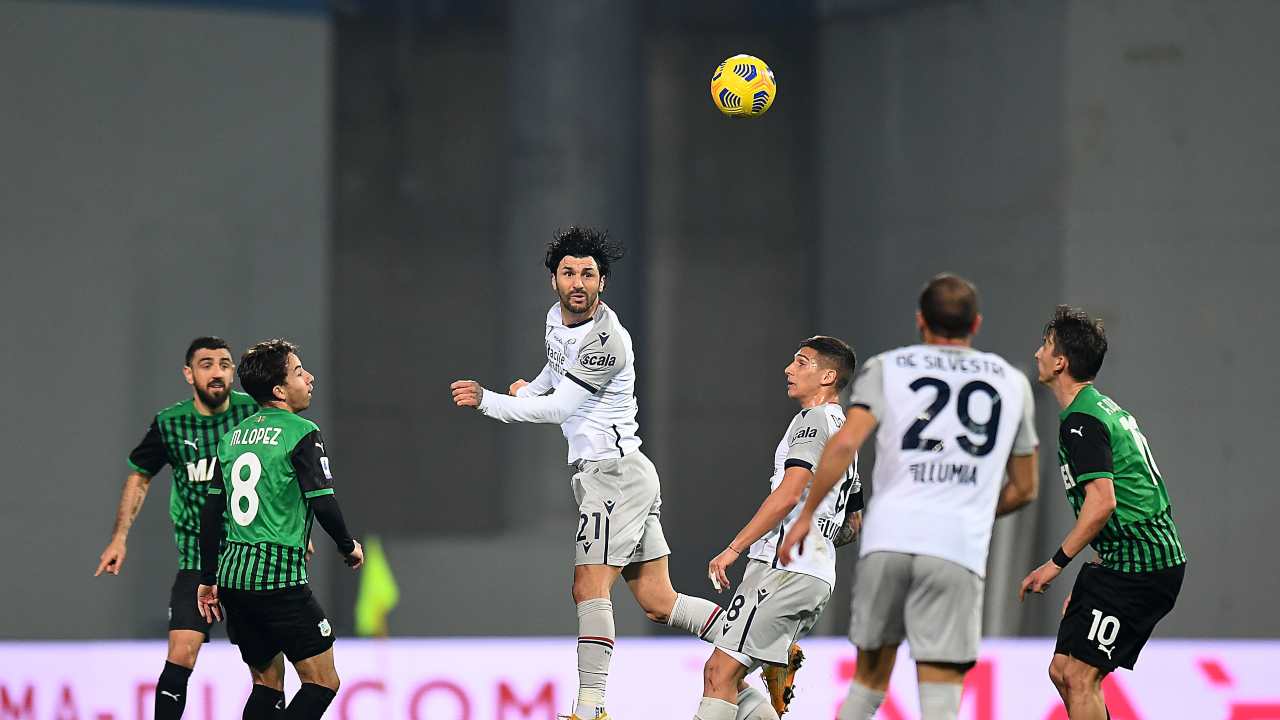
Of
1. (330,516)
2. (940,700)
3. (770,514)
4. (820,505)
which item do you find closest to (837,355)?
(820,505)

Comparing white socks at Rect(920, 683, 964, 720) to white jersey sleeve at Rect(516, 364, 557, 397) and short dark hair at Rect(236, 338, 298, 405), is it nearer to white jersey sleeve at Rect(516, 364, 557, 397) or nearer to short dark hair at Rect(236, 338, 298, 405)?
white jersey sleeve at Rect(516, 364, 557, 397)

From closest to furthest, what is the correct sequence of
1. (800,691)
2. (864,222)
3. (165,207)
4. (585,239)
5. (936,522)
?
(936,522) → (585,239) → (800,691) → (165,207) → (864,222)

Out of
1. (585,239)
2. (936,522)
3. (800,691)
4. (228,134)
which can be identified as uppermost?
(228,134)

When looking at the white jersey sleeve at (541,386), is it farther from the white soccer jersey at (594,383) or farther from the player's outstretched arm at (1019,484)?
the player's outstretched arm at (1019,484)

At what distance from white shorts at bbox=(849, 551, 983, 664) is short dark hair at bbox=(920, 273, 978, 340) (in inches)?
28.6

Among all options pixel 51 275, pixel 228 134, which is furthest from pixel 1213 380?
pixel 51 275

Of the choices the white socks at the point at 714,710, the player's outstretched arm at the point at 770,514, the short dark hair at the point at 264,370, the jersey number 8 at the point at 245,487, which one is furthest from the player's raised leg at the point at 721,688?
the short dark hair at the point at 264,370

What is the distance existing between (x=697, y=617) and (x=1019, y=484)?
199 centimetres

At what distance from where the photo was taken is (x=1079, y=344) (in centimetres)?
606

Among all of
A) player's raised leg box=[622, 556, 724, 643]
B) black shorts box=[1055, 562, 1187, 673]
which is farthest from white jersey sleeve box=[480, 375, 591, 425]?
black shorts box=[1055, 562, 1187, 673]

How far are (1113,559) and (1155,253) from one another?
680 cm

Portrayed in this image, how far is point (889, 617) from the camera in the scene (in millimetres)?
5148

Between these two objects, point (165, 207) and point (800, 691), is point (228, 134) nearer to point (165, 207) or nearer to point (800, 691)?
point (165, 207)

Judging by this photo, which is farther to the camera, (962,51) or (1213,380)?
(962,51)
